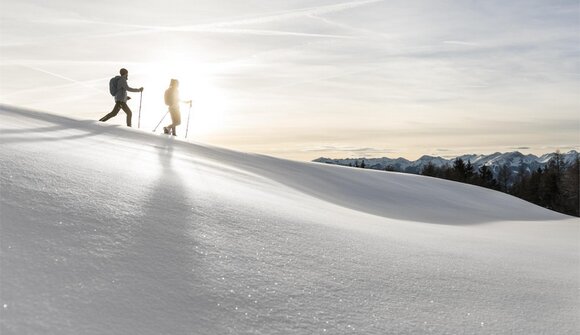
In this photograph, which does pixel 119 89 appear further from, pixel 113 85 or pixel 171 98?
pixel 171 98

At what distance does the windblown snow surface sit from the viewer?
213 cm

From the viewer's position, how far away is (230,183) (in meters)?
6.06

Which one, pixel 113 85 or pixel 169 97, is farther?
pixel 169 97

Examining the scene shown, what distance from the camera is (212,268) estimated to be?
2734mm

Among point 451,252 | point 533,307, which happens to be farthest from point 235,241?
point 451,252

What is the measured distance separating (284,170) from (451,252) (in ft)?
21.7

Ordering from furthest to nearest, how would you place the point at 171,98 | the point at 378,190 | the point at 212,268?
the point at 171,98 → the point at 378,190 → the point at 212,268

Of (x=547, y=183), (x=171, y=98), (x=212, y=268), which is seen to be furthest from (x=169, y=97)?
(x=547, y=183)

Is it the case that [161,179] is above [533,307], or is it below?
above

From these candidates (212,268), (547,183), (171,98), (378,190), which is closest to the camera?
(212,268)

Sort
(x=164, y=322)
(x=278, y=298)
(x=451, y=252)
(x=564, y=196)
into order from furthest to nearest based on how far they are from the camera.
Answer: (x=564, y=196) → (x=451, y=252) → (x=278, y=298) → (x=164, y=322)

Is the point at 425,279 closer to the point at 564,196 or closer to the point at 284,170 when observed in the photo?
the point at 284,170

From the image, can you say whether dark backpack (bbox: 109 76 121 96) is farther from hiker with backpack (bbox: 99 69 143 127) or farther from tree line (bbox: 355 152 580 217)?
tree line (bbox: 355 152 580 217)

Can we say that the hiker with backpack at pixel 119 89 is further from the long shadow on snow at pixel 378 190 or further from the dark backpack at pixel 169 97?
the long shadow on snow at pixel 378 190
